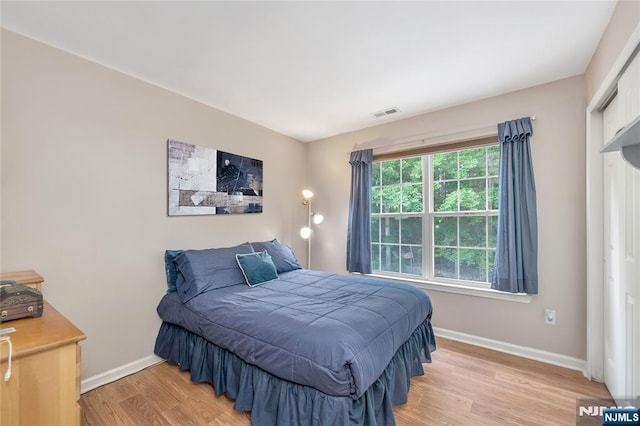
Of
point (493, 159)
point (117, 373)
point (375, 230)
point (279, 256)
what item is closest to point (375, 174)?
point (375, 230)

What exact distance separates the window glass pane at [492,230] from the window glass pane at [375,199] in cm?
128

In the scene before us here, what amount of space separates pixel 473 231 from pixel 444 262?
46cm

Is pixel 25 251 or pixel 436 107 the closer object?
pixel 25 251

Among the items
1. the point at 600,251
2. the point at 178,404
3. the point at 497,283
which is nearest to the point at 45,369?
the point at 178,404

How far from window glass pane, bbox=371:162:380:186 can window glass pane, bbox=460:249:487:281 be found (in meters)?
1.32

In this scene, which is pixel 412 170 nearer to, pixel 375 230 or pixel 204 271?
pixel 375 230

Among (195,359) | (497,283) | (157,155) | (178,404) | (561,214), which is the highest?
(157,155)

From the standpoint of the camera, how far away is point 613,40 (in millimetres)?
1694

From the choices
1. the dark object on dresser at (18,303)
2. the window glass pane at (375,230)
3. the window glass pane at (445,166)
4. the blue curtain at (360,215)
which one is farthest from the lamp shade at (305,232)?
the dark object on dresser at (18,303)

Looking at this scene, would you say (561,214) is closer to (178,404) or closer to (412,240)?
(412,240)

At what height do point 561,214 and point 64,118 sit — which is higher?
point 64,118

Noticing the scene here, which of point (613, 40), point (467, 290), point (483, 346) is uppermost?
point (613, 40)

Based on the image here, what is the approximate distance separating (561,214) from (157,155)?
3667 millimetres

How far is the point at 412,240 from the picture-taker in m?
3.34
